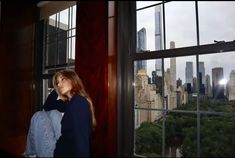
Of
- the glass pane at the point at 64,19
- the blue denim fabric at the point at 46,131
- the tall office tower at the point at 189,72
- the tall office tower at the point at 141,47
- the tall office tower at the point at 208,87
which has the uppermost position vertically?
the glass pane at the point at 64,19

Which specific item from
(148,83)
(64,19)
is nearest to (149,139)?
(148,83)

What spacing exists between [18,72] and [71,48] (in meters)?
0.79

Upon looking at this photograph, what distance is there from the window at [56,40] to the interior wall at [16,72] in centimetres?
14

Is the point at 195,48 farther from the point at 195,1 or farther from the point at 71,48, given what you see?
the point at 71,48

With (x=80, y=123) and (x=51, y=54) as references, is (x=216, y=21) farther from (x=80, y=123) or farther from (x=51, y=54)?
(x=51, y=54)

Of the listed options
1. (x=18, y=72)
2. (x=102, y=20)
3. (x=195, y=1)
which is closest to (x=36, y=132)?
(x=102, y=20)

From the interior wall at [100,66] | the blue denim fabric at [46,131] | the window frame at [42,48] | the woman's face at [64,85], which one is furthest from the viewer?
the window frame at [42,48]

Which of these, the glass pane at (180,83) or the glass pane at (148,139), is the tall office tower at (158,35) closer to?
the glass pane at (180,83)

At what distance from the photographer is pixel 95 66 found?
6.47 ft

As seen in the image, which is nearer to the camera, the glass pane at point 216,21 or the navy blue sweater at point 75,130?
the navy blue sweater at point 75,130

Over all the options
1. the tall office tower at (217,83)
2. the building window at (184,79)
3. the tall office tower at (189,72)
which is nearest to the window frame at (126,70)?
the building window at (184,79)

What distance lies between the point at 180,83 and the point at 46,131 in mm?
1129

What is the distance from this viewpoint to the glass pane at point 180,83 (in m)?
1.66

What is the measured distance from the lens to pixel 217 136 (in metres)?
1.56
